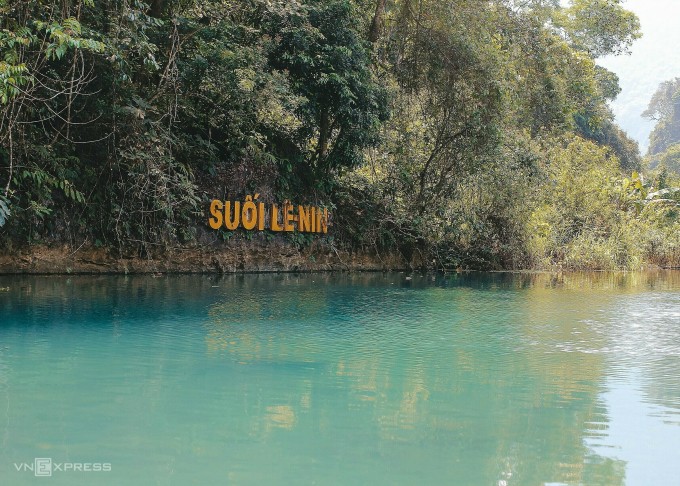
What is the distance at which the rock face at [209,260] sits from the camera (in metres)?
11.3

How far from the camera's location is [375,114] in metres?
13.8

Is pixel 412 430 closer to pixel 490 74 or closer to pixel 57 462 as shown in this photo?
pixel 57 462

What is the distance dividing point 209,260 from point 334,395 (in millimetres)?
9906

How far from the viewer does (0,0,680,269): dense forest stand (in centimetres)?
1062

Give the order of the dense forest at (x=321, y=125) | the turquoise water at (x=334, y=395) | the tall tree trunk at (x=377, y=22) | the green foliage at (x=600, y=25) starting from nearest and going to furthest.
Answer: the turquoise water at (x=334, y=395) → the dense forest at (x=321, y=125) → the tall tree trunk at (x=377, y=22) → the green foliage at (x=600, y=25)

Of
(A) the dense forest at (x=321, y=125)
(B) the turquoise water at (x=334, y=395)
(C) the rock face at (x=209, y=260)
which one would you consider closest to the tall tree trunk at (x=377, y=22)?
(A) the dense forest at (x=321, y=125)

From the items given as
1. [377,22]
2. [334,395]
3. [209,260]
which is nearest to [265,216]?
[209,260]

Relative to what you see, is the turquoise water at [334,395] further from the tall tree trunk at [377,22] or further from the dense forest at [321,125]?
the tall tree trunk at [377,22]

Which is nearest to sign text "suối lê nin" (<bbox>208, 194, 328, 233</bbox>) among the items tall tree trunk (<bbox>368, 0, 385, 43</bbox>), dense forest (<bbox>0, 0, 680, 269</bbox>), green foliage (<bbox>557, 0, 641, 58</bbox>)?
dense forest (<bbox>0, 0, 680, 269</bbox>)

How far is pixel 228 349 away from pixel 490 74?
37.7 ft

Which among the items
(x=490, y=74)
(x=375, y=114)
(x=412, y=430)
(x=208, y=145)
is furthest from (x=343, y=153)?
(x=412, y=430)

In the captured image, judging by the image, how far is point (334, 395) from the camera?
3.75 meters

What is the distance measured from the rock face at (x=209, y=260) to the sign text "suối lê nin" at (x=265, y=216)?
36cm

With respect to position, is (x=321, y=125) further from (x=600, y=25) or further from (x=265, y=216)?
(x=600, y=25)
